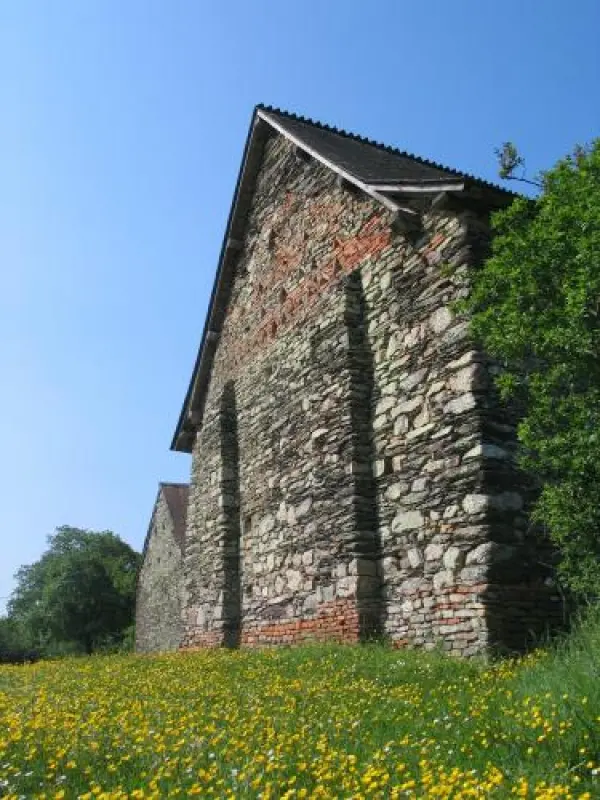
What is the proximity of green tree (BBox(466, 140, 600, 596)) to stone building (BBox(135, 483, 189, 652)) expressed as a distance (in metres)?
20.2

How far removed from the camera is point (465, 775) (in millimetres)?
3820

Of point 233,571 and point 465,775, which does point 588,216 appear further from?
point 233,571

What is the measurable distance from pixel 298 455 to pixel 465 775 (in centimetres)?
760

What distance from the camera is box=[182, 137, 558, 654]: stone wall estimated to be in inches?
307

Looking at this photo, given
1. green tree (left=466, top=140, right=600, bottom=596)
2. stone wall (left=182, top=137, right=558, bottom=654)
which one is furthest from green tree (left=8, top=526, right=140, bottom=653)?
green tree (left=466, top=140, right=600, bottom=596)

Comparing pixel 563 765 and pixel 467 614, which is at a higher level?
pixel 467 614

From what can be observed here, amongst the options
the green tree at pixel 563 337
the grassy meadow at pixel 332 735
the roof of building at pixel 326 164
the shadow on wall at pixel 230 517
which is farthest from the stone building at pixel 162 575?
the green tree at pixel 563 337

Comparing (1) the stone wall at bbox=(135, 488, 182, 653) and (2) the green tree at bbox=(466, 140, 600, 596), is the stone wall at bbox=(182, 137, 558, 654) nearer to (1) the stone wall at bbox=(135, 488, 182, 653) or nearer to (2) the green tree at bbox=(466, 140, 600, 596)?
(2) the green tree at bbox=(466, 140, 600, 596)

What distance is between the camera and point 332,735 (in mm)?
4984

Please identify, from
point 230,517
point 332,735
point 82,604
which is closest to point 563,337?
point 332,735

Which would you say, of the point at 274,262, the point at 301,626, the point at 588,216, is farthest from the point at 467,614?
the point at 274,262

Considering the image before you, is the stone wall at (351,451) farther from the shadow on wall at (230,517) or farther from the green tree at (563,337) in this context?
the green tree at (563,337)

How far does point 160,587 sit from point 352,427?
19.6m

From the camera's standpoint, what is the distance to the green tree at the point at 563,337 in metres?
5.81
